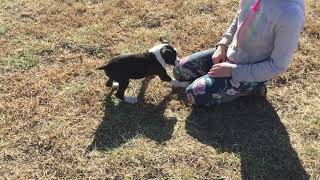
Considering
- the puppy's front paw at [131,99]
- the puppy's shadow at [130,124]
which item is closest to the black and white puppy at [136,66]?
the puppy's front paw at [131,99]

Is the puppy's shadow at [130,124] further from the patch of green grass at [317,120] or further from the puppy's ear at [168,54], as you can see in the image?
the patch of green grass at [317,120]

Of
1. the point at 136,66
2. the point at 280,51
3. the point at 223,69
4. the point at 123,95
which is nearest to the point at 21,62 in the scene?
the point at 123,95

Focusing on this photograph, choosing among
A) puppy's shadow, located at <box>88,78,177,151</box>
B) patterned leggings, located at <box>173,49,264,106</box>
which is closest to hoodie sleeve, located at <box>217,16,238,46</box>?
patterned leggings, located at <box>173,49,264,106</box>

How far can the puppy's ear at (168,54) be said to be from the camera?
455cm

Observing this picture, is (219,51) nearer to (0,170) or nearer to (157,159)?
(157,159)

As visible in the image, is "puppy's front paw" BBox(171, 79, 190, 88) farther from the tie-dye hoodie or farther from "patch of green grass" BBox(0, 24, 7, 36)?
"patch of green grass" BBox(0, 24, 7, 36)

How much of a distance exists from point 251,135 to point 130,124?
105cm

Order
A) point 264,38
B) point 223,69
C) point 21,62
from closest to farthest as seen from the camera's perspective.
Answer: point 264,38
point 223,69
point 21,62

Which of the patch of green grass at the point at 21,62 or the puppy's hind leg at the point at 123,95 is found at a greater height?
the puppy's hind leg at the point at 123,95

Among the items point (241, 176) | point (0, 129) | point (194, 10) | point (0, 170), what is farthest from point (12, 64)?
point (241, 176)

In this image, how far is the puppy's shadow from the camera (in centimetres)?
429

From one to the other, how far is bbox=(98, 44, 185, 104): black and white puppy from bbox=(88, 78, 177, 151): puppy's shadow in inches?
4.8

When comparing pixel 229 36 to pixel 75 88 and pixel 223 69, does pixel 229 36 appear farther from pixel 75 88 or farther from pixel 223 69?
pixel 75 88

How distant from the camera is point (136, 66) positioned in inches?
175
